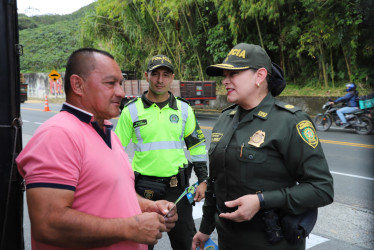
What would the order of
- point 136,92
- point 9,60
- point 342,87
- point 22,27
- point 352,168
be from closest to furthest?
point 9,60, point 352,168, point 342,87, point 136,92, point 22,27

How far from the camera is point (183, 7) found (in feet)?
59.4

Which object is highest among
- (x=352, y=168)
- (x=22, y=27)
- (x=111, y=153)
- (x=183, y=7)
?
(x=22, y=27)

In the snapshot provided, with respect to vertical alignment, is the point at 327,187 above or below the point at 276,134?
below

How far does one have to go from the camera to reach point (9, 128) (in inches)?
73.2

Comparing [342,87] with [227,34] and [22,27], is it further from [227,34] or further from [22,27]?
[22,27]

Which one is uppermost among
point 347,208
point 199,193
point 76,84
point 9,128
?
point 76,84

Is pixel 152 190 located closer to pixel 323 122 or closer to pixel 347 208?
pixel 347 208

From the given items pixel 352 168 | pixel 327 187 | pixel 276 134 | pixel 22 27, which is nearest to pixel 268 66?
pixel 276 134

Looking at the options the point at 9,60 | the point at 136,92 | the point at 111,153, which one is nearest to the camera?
the point at 111,153

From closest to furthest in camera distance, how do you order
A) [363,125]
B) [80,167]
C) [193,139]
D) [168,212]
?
[80,167] < [168,212] < [193,139] < [363,125]

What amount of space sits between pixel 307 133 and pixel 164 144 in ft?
4.62

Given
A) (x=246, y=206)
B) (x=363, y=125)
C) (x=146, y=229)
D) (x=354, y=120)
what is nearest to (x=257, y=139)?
(x=246, y=206)

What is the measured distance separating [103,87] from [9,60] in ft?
1.87

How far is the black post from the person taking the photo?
1803mm
